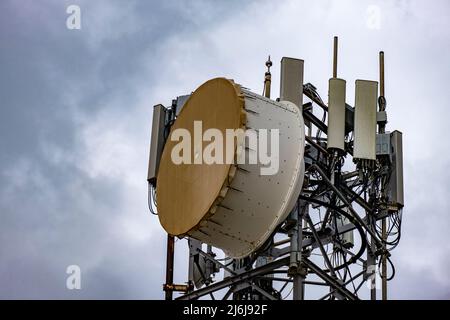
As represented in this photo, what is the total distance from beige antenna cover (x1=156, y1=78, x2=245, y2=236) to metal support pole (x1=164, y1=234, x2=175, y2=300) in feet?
6.94

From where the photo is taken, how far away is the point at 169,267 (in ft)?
112

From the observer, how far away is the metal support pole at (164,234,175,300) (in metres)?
34.0

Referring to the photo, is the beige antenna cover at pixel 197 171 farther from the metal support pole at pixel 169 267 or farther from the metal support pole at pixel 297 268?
the metal support pole at pixel 297 268

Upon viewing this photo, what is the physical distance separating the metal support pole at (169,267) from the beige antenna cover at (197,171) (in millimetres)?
2115

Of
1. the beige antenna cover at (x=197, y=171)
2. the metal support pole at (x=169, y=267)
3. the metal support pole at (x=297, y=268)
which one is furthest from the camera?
the metal support pole at (x=169, y=267)

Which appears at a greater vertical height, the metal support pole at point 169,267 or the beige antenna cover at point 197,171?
the beige antenna cover at point 197,171

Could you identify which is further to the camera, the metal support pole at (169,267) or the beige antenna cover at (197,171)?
the metal support pole at (169,267)

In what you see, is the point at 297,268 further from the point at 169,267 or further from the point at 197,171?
the point at 169,267

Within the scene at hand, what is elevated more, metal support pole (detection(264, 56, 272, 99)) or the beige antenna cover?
metal support pole (detection(264, 56, 272, 99))

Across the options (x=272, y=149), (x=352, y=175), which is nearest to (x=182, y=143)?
(x=272, y=149)

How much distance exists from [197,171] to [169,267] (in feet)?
14.9

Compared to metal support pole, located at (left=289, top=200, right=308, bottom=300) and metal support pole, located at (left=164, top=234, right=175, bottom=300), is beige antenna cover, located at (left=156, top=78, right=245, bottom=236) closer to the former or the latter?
metal support pole, located at (left=164, top=234, right=175, bottom=300)

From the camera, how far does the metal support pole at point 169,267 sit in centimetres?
3397
